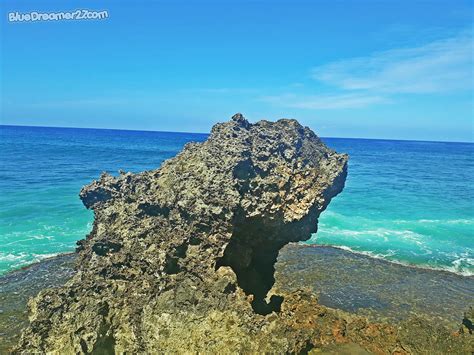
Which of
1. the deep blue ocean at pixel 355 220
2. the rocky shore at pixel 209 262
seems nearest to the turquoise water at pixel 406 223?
the deep blue ocean at pixel 355 220

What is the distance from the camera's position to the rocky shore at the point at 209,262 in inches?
323

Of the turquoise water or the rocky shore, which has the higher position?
the rocky shore

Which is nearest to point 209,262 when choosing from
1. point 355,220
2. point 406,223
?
point 355,220

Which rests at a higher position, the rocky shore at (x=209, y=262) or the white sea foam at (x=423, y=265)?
the rocky shore at (x=209, y=262)

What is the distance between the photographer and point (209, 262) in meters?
9.78

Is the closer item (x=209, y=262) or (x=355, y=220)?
(x=209, y=262)

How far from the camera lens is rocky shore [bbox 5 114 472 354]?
8195mm

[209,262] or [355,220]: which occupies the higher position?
[209,262]

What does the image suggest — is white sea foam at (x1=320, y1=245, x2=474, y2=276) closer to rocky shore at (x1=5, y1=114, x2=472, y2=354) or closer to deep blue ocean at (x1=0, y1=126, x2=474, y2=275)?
deep blue ocean at (x1=0, y1=126, x2=474, y2=275)

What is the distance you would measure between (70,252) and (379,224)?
944 inches

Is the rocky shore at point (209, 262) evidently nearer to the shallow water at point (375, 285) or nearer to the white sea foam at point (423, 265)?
the shallow water at point (375, 285)

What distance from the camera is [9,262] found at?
20562 millimetres

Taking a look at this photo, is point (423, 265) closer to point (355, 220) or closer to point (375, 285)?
point (375, 285)

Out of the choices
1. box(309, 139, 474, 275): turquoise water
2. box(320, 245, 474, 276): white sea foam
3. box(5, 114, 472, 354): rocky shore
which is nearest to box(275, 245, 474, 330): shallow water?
box(320, 245, 474, 276): white sea foam
